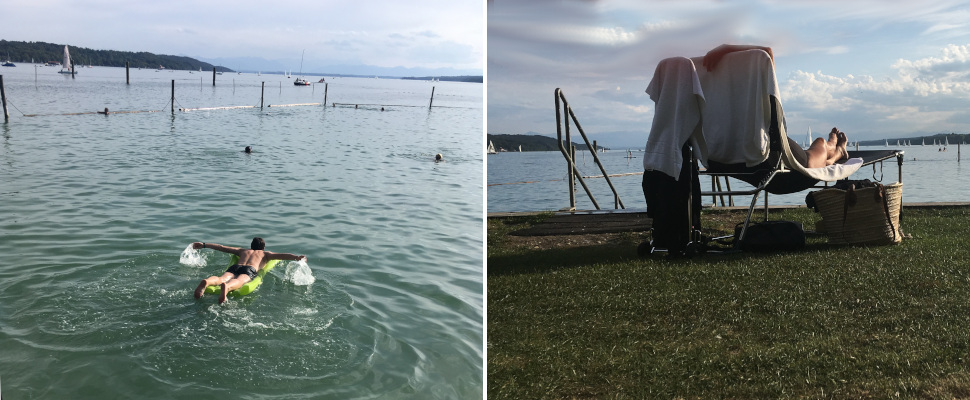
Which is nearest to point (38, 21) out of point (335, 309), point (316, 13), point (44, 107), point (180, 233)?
point (316, 13)

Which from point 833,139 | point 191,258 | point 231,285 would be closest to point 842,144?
point 833,139

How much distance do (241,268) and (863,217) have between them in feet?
10.3

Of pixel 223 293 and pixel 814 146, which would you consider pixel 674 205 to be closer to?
pixel 814 146

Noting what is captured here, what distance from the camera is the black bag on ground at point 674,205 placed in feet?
10.1

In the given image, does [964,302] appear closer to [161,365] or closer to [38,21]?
[161,365]

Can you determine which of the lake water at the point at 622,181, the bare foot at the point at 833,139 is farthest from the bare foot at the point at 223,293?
the bare foot at the point at 833,139

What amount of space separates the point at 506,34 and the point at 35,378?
2803 millimetres

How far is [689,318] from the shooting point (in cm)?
233

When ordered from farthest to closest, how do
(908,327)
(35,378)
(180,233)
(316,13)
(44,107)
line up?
(316,13)
(44,107)
(180,233)
(35,378)
(908,327)

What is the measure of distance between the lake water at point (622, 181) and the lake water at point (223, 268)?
0.61m

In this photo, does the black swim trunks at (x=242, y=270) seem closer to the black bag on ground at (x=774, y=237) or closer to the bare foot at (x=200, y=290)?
the bare foot at (x=200, y=290)

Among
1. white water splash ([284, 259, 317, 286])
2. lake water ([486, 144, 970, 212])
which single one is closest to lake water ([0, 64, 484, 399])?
white water splash ([284, 259, 317, 286])

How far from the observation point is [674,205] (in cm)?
310

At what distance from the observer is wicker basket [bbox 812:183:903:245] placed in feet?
10.4
